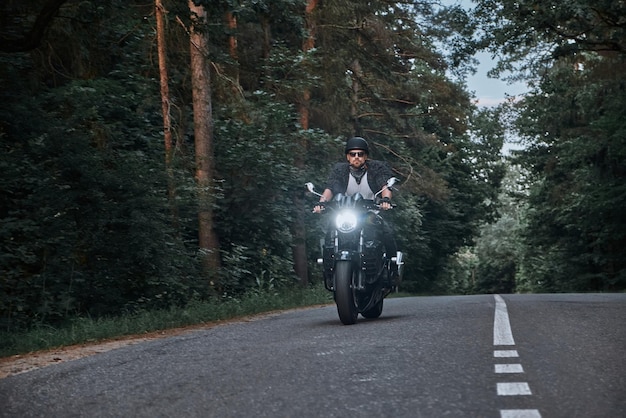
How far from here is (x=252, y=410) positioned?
4.96m

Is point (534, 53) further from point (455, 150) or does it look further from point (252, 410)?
point (252, 410)

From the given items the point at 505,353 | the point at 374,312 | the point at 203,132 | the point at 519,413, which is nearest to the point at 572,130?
the point at 203,132

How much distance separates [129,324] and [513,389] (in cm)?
751

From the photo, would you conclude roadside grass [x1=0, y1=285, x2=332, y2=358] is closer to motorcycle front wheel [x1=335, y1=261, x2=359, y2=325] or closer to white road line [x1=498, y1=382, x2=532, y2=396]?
motorcycle front wheel [x1=335, y1=261, x2=359, y2=325]

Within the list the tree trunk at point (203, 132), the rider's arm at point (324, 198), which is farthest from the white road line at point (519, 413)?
the tree trunk at point (203, 132)

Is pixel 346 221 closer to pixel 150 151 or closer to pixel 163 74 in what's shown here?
pixel 150 151

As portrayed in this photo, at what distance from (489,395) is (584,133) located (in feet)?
109

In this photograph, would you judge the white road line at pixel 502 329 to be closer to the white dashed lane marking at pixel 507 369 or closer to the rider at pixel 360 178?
the white dashed lane marking at pixel 507 369

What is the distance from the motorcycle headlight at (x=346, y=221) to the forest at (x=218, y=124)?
15.2ft

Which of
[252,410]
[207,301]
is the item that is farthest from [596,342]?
Answer: [207,301]

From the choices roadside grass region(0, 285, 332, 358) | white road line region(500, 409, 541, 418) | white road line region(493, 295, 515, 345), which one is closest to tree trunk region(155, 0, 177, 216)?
roadside grass region(0, 285, 332, 358)

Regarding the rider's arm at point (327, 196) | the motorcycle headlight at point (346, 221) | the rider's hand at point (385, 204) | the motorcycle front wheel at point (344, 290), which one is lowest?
the motorcycle front wheel at point (344, 290)

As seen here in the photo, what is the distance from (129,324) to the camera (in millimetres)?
11672

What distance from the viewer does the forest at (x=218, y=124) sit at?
1305 cm
